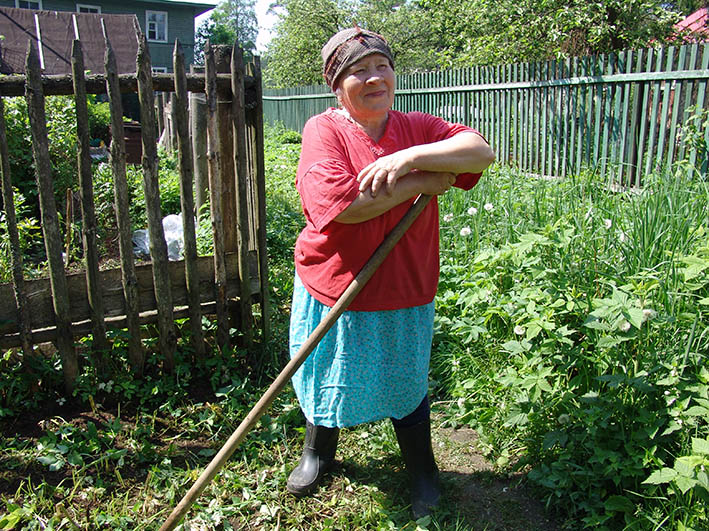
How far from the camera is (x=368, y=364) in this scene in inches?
87.5

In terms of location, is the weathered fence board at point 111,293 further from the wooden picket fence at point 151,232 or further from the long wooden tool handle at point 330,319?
the long wooden tool handle at point 330,319

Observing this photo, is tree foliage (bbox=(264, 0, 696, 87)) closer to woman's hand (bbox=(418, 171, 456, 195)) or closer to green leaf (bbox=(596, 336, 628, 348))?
woman's hand (bbox=(418, 171, 456, 195))

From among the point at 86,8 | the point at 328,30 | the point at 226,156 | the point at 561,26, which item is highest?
the point at 86,8

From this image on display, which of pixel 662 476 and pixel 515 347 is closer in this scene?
pixel 662 476

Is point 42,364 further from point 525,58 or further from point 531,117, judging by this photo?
point 525,58

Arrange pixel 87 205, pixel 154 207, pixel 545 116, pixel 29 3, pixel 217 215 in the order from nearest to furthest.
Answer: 1. pixel 87 205
2. pixel 154 207
3. pixel 217 215
4. pixel 545 116
5. pixel 29 3

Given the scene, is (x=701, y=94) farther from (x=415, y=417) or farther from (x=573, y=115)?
(x=415, y=417)

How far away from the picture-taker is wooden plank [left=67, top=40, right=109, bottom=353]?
2812mm

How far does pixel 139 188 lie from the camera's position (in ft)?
20.5

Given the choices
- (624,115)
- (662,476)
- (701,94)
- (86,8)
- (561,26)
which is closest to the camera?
(662,476)

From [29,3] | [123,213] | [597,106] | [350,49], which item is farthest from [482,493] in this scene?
[29,3]

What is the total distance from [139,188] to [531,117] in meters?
4.96

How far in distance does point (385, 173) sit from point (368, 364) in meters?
0.74

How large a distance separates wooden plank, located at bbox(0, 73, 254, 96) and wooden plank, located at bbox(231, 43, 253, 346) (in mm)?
102
